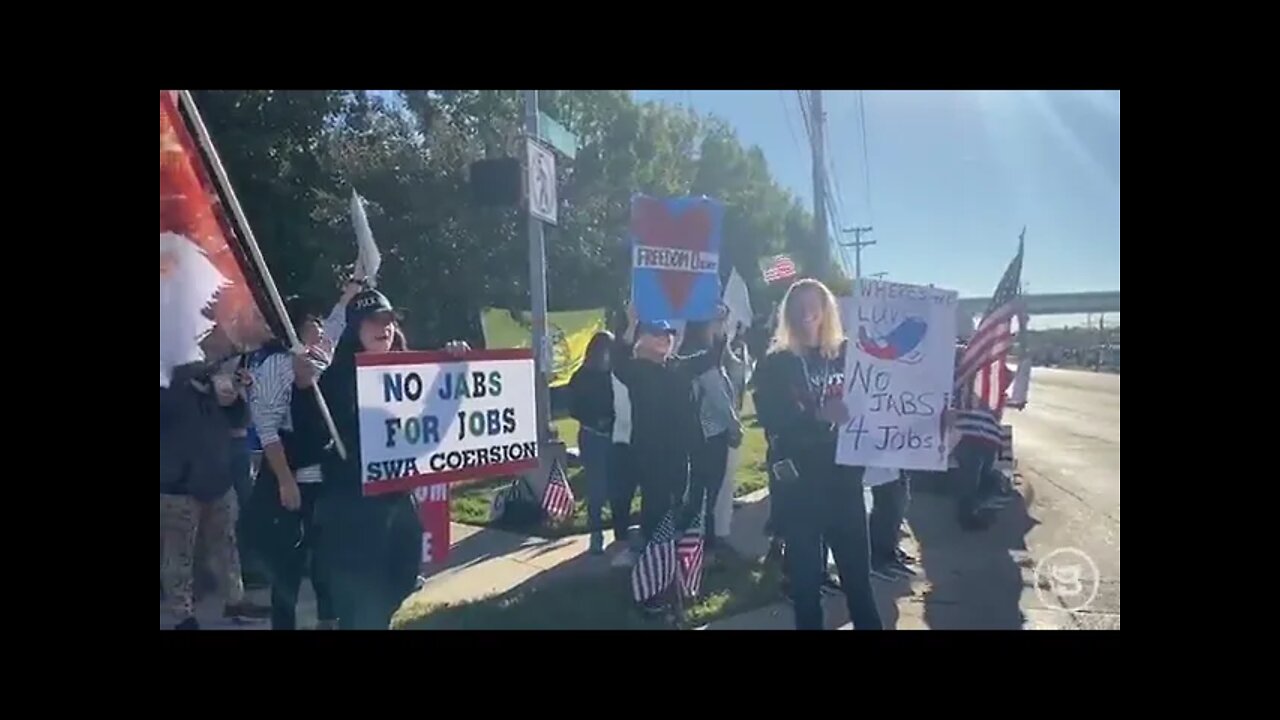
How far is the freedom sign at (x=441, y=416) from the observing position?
344 cm

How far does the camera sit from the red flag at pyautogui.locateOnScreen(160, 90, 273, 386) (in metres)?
3.37

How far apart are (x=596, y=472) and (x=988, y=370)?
219 centimetres

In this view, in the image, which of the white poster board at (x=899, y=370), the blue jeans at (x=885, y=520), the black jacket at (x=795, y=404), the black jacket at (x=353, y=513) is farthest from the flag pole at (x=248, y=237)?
the blue jeans at (x=885, y=520)

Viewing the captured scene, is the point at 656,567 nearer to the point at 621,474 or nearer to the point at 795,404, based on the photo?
the point at 621,474

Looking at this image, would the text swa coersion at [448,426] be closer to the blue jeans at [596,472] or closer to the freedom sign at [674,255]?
the freedom sign at [674,255]

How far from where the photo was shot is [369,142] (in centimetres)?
380

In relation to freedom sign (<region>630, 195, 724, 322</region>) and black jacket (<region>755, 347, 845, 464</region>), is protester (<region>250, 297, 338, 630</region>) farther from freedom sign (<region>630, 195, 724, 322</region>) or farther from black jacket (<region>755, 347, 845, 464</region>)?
black jacket (<region>755, 347, 845, 464</region>)

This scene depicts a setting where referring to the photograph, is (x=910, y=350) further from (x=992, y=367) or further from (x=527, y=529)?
(x=527, y=529)

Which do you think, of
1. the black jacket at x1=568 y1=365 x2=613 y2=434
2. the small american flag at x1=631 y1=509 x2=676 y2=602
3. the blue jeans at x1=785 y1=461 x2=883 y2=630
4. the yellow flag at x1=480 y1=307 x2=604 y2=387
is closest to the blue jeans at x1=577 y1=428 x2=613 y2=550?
the black jacket at x1=568 y1=365 x2=613 y2=434
